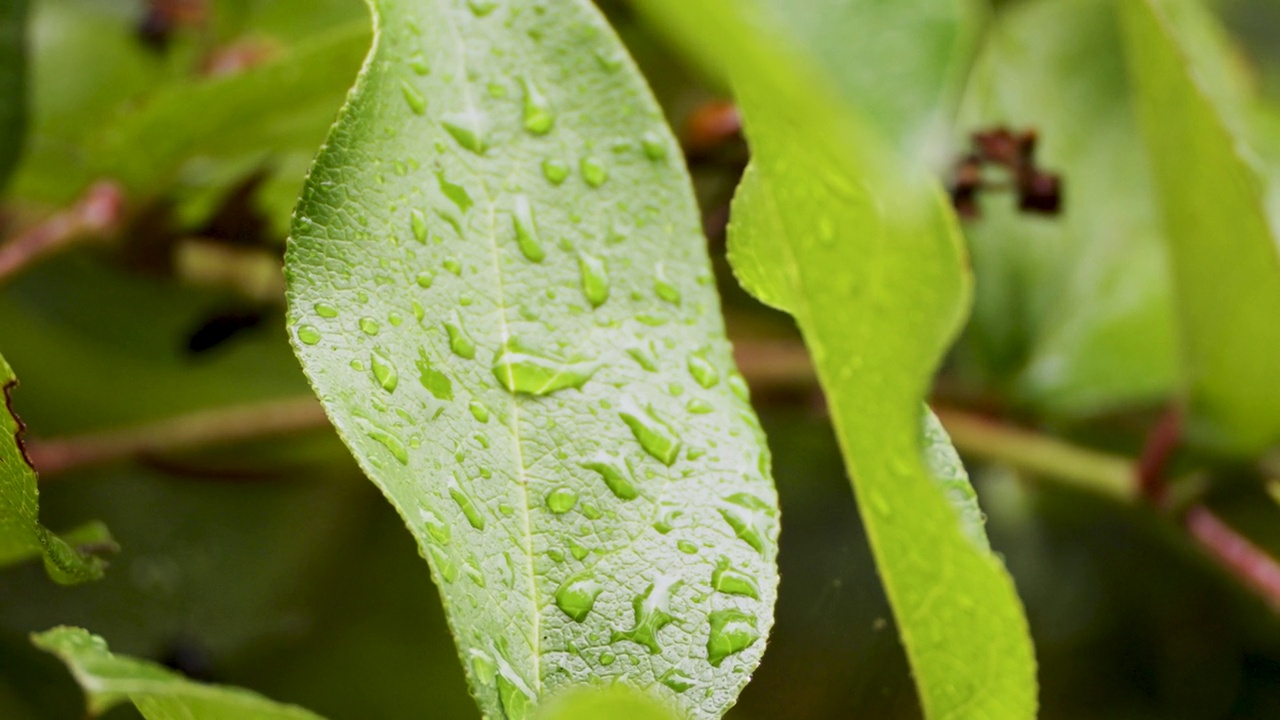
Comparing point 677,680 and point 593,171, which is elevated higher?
point 593,171

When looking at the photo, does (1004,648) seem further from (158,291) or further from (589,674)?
(158,291)

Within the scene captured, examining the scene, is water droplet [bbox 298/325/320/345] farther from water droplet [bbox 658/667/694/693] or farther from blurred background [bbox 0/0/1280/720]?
blurred background [bbox 0/0/1280/720]

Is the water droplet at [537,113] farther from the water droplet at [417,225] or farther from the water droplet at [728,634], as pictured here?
the water droplet at [728,634]

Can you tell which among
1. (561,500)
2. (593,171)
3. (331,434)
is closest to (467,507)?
(561,500)

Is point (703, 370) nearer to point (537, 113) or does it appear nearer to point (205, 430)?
point (537, 113)

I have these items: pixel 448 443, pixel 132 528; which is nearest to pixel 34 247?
pixel 132 528
